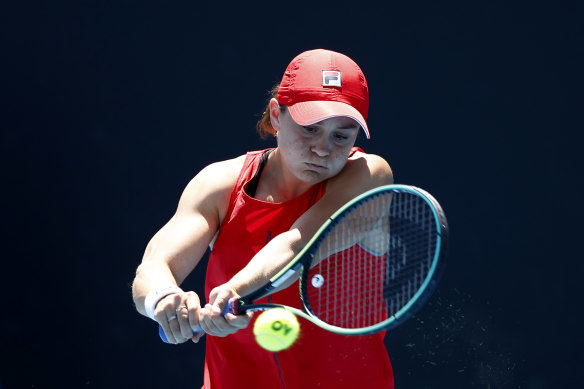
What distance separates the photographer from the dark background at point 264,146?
3.85 m

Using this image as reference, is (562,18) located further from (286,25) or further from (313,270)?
(313,270)

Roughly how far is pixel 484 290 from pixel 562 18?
1383mm

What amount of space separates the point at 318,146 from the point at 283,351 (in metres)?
0.60

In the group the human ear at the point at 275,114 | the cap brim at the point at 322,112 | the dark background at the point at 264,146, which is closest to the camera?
the cap brim at the point at 322,112

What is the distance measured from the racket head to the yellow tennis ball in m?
0.08

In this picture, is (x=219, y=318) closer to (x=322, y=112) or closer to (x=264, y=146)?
(x=322, y=112)

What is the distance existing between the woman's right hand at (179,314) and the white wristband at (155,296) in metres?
0.02

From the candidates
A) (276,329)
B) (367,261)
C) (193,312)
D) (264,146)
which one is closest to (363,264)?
(367,261)

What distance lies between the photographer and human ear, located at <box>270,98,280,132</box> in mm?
2393

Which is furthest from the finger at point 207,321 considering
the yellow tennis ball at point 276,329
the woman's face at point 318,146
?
the woman's face at point 318,146

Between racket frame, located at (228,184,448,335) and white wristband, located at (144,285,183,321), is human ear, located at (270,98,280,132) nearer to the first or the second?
racket frame, located at (228,184,448,335)

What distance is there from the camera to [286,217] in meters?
2.36

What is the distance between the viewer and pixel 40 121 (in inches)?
151

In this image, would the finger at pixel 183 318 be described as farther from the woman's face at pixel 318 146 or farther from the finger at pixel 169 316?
the woman's face at pixel 318 146
